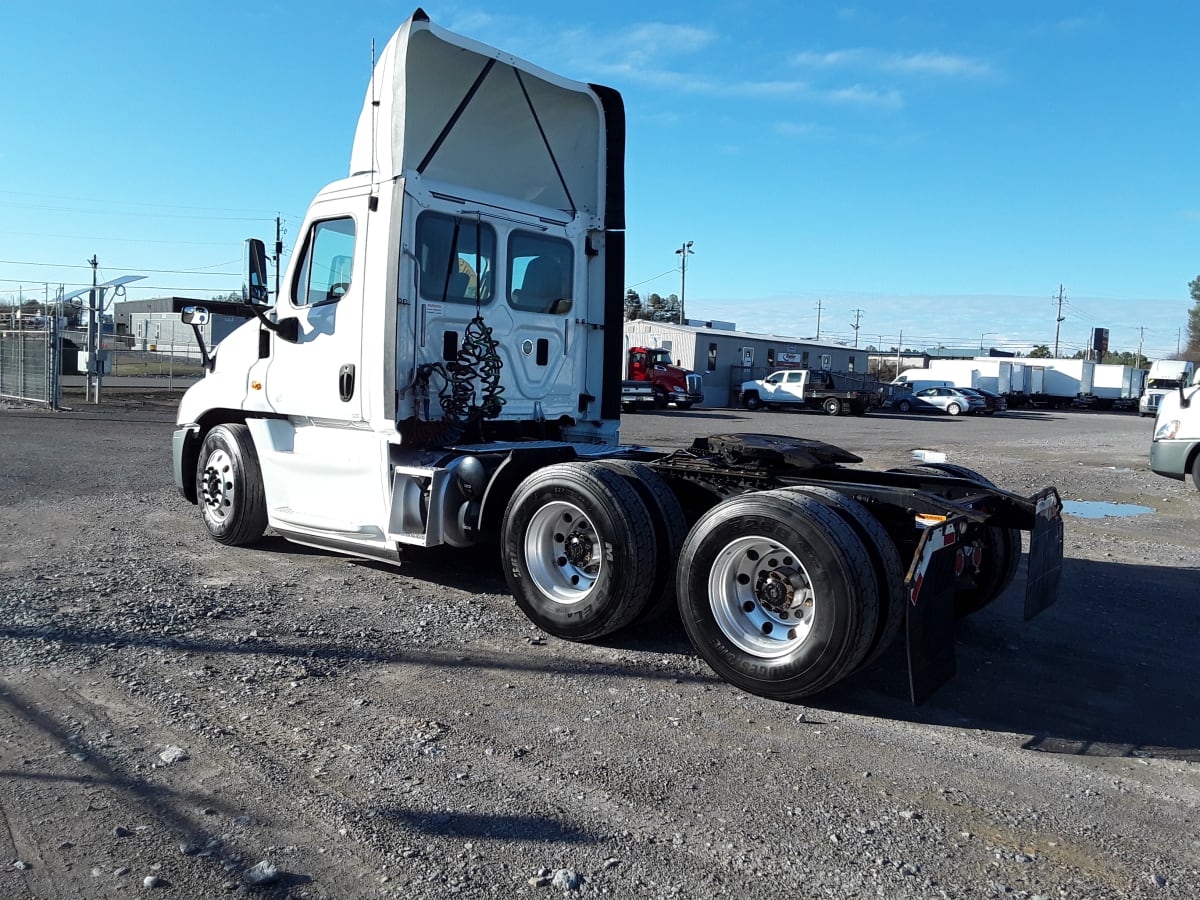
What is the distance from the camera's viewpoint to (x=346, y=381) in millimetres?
6902

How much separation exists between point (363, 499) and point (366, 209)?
6.73ft

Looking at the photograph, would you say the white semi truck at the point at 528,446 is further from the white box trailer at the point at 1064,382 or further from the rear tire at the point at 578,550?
the white box trailer at the point at 1064,382

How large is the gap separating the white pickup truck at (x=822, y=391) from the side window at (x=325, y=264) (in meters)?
33.4

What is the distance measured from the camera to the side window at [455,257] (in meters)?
6.89

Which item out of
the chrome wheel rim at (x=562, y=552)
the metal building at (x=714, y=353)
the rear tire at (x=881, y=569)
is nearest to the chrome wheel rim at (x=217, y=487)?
the chrome wheel rim at (x=562, y=552)

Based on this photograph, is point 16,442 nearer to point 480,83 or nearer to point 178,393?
point 480,83

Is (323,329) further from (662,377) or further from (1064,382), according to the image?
(1064,382)

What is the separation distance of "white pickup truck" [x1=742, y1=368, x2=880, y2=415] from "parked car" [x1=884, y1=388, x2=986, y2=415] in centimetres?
396

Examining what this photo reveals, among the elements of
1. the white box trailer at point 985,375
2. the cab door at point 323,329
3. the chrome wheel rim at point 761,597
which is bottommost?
the chrome wheel rim at point 761,597

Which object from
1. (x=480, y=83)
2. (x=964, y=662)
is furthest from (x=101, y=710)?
(x=480, y=83)

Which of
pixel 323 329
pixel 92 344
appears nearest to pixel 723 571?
pixel 323 329

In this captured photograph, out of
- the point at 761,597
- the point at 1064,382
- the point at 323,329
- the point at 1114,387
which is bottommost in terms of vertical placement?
the point at 761,597

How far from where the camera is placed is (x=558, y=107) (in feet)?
25.9

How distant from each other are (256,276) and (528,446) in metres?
2.58
